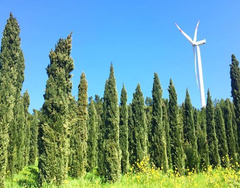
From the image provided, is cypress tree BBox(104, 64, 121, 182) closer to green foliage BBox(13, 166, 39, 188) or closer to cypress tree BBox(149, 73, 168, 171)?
green foliage BBox(13, 166, 39, 188)

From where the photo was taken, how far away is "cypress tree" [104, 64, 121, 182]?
45.7 ft

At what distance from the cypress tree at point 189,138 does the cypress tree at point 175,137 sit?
98.4 inches

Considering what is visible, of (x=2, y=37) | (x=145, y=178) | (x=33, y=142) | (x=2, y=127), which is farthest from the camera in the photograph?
(x=33, y=142)

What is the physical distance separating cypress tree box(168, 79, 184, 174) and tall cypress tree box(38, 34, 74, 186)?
13.6m

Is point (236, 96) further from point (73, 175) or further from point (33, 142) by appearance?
point (33, 142)

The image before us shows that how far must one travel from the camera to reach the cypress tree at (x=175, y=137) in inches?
817

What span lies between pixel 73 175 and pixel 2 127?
26.8ft

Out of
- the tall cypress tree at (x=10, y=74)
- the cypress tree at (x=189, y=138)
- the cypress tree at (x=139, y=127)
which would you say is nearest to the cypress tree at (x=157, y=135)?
the cypress tree at (x=139, y=127)

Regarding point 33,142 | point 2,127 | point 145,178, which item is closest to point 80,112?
point 2,127

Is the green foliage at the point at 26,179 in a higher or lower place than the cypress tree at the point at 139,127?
lower

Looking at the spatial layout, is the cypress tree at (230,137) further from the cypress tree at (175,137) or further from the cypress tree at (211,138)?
the cypress tree at (175,137)

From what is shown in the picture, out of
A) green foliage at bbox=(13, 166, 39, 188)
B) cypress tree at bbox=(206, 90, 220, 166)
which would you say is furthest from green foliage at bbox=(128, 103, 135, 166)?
cypress tree at bbox=(206, 90, 220, 166)

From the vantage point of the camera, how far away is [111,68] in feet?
54.5

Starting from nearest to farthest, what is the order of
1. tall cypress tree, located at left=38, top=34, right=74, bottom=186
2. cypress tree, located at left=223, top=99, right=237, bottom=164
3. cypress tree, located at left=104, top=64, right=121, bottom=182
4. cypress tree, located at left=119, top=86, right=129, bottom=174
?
tall cypress tree, located at left=38, top=34, right=74, bottom=186 < cypress tree, located at left=104, top=64, right=121, bottom=182 < cypress tree, located at left=119, top=86, right=129, bottom=174 < cypress tree, located at left=223, top=99, right=237, bottom=164
